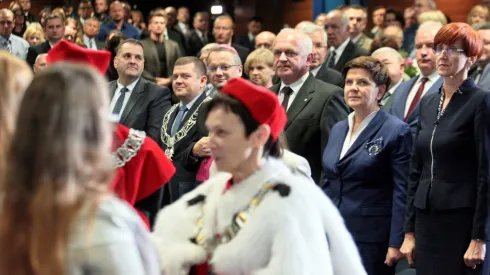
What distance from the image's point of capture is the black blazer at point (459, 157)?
13.6 feet

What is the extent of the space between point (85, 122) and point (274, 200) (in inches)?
42.2

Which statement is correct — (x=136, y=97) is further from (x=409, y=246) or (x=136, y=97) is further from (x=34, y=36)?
(x=34, y=36)

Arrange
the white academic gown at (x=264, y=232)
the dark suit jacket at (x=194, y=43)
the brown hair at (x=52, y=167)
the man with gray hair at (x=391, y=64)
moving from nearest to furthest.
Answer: the brown hair at (x=52, y=167), the white academic gown at (x=264, y=232), the man with gray hair at (x=391, y=64), the dark suit jacket at (x=194, y=43)

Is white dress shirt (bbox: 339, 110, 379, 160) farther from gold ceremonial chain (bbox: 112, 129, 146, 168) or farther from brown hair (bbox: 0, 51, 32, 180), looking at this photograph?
brown hair (bbox: 0, 51, 32, 180)

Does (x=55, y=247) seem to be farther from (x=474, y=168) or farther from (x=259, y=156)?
(x=474, y=168)

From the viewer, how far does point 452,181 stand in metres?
4.26

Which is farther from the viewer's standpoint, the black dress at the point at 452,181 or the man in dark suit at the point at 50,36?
the man in dark suit at the point at 50,36

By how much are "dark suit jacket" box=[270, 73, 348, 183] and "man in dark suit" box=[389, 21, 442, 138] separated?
726 mm

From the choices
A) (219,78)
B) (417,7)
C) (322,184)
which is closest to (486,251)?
(322,184)

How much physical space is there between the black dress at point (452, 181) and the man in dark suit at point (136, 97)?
6.82 feet

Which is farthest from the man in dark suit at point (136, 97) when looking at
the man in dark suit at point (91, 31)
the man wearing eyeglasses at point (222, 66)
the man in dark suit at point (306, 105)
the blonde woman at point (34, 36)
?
the man in dark suit at point (91, 31)

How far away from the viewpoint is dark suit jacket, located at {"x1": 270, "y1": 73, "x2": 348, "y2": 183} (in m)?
5.19

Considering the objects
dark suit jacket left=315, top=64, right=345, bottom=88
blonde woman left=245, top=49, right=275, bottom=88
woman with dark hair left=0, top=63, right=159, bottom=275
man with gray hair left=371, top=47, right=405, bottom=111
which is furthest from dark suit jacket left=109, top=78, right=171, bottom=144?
woman with dark hair left=0, top=63, right=159, bottom=275

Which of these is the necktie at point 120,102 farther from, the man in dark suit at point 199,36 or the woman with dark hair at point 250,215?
the man in dark suit at point 199,36
